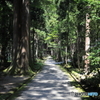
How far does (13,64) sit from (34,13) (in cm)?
1217

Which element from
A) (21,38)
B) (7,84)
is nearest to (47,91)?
(7,84)

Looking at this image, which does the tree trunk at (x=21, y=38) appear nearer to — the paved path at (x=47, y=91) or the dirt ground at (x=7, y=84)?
the dirt ground at (x=7, y=84)

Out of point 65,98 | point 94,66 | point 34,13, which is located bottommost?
point 65,98

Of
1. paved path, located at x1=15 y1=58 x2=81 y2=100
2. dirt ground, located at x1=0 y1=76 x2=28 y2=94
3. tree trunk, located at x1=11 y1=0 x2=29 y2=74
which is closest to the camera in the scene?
paved path, located at x1=15 y1=58 x2=81 y2=100

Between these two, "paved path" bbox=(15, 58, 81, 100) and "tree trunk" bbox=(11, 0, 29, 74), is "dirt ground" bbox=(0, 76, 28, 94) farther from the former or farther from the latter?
"tree trunk" bbox=(11, 0, 29, 74)

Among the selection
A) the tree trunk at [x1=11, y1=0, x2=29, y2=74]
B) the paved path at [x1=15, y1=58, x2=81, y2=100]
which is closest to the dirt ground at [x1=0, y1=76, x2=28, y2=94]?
the paved path at [x1=15, y1=58, x2=81, y2=100]

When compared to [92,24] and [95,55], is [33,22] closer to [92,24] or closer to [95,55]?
[92,24]

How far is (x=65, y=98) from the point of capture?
6.73 meters

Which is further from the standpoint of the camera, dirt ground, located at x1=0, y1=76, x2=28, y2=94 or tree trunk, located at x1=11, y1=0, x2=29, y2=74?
tree trunk, located at x1=11, y1=0, x2=29, y2=74

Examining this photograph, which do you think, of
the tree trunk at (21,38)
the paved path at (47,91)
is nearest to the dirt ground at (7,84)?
the paved path at (47,91)

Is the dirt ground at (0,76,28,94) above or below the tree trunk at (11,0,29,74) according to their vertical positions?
below

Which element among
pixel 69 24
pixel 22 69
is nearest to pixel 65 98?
pixel 22 69

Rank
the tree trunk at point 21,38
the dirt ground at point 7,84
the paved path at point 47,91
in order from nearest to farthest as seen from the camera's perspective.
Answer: the paved path at point 47,91 < the dirt ground at point 7,84 < the tree trunk at point 21,38

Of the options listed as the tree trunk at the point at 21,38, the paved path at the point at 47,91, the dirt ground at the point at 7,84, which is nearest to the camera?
the paved path at the point at 47,91
